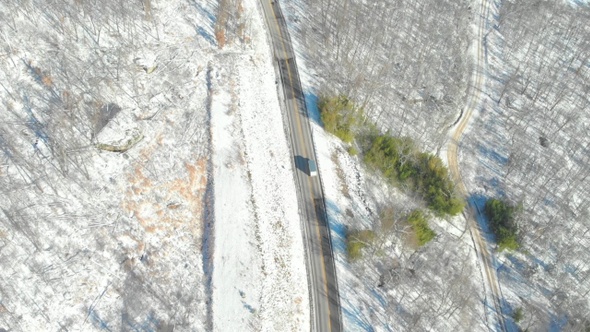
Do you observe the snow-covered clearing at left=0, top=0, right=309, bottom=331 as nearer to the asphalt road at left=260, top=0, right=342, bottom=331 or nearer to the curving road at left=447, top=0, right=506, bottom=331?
the asphalt road at left=260, top=0, right=342, bottom=331

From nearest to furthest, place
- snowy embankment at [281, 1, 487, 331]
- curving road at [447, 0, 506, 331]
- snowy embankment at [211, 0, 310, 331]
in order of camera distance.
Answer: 1. snowy embankment at [211, 0, 310, 331]
2. snowy embankment at [281, 1, 487, 331]
3. curving road at [447, 0, 506, 331]

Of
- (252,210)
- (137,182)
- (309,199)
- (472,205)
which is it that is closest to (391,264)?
(309,199)

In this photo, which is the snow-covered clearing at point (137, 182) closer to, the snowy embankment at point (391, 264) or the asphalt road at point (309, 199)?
the asphalt road at point (309, 199)

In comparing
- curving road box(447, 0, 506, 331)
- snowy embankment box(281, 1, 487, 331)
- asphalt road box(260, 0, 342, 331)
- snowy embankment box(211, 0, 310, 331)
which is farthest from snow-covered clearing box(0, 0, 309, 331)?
curving road box(447, 0, 506, 331)

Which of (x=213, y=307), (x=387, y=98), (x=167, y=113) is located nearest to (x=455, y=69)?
(x=387, y=98)

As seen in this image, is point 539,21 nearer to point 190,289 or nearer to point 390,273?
point 390,273

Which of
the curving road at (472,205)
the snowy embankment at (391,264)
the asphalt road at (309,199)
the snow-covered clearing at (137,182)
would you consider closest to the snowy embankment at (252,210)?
the snow-covered clearing at (137,182)

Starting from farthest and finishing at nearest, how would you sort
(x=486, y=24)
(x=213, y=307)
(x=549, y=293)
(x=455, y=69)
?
1. (x=486, y=24)
2. (x=455, y=69)
3. (x=549, y=293)
4. (x=213, y=307)
